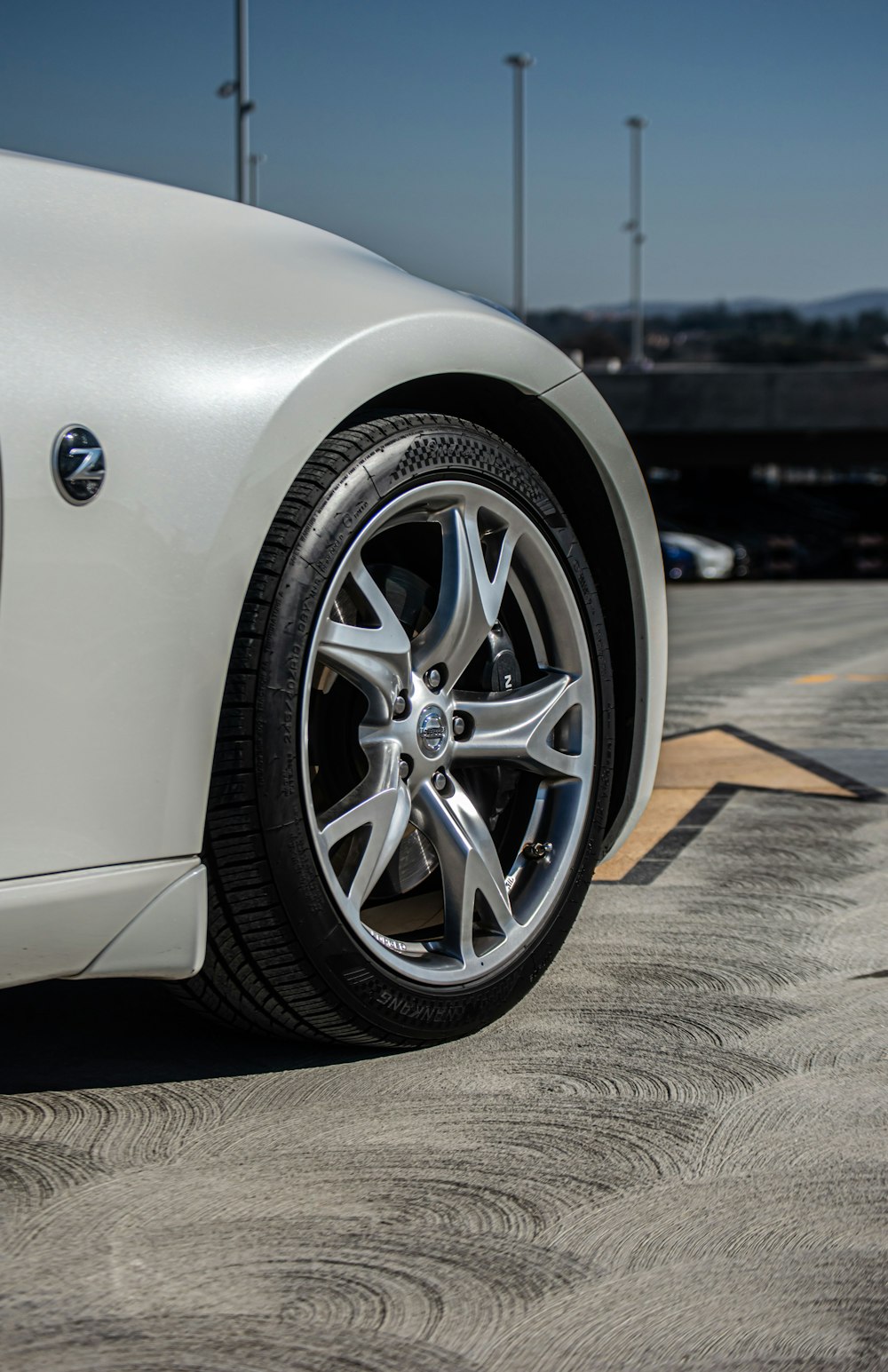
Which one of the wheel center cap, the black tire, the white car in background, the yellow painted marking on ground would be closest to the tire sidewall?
the black tire

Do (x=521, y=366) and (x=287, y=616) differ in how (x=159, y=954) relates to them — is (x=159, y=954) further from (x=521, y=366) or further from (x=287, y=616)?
(x=521, y=366)

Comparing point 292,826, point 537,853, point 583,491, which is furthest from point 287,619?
point 583,491

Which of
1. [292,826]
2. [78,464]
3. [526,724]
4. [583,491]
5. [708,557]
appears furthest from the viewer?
[708,557]

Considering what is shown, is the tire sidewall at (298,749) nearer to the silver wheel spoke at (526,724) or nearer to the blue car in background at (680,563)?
the silver wheel spoke at (526,724)

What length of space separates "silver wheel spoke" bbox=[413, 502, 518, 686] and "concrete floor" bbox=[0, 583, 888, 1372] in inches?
25.0

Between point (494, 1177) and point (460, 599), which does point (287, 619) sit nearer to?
point (460, 599)

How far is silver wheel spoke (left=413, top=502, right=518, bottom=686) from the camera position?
246 centimetres

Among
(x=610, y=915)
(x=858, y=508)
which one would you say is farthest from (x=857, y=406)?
(x=610, y=915)

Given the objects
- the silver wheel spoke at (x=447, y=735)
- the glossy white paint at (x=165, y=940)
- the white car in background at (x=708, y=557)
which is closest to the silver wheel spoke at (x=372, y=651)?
the silver wheel spoke at (x=447, y=735)

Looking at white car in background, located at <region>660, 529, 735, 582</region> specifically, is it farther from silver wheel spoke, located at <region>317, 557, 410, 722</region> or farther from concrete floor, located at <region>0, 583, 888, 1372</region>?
silver wheel spoke, located at <region>317, 557, 410, 722</region>

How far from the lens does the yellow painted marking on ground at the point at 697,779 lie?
3.91 meters

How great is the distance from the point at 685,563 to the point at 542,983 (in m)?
30.1

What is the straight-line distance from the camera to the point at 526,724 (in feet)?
8.51

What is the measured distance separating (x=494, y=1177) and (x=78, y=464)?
1.06 m
